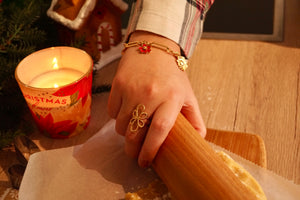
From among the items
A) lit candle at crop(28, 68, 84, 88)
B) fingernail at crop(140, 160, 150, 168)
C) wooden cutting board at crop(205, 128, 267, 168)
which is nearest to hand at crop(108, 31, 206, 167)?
fingernail at crop(140, 160, 150, 168)

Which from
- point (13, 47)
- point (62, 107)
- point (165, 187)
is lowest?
point (165, 187)

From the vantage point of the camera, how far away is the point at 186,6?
0.76 metres

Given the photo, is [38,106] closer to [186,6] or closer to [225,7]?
[186,6]

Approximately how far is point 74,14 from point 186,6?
1.12 feet

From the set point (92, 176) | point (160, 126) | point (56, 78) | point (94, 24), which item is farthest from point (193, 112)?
point (94, 24)

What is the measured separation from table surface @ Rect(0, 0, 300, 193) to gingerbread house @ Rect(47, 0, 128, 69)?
71mm

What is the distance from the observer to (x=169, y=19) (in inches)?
28.2

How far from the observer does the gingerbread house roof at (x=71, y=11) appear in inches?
36.5

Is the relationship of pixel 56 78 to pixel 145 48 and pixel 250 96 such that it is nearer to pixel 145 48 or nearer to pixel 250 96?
pixel 145 48

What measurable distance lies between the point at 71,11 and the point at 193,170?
1.99 ft

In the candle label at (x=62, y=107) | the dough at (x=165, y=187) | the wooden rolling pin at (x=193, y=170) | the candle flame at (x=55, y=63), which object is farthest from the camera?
the candle flame at (x=55, y=63)

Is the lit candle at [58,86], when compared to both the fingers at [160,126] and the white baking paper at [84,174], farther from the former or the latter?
the fingers at [160,126]

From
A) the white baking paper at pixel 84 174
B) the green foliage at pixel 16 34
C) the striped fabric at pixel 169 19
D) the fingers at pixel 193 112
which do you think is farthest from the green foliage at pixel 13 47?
the fingers at pixel 193 112

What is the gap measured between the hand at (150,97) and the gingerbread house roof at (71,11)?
32 centimetres
